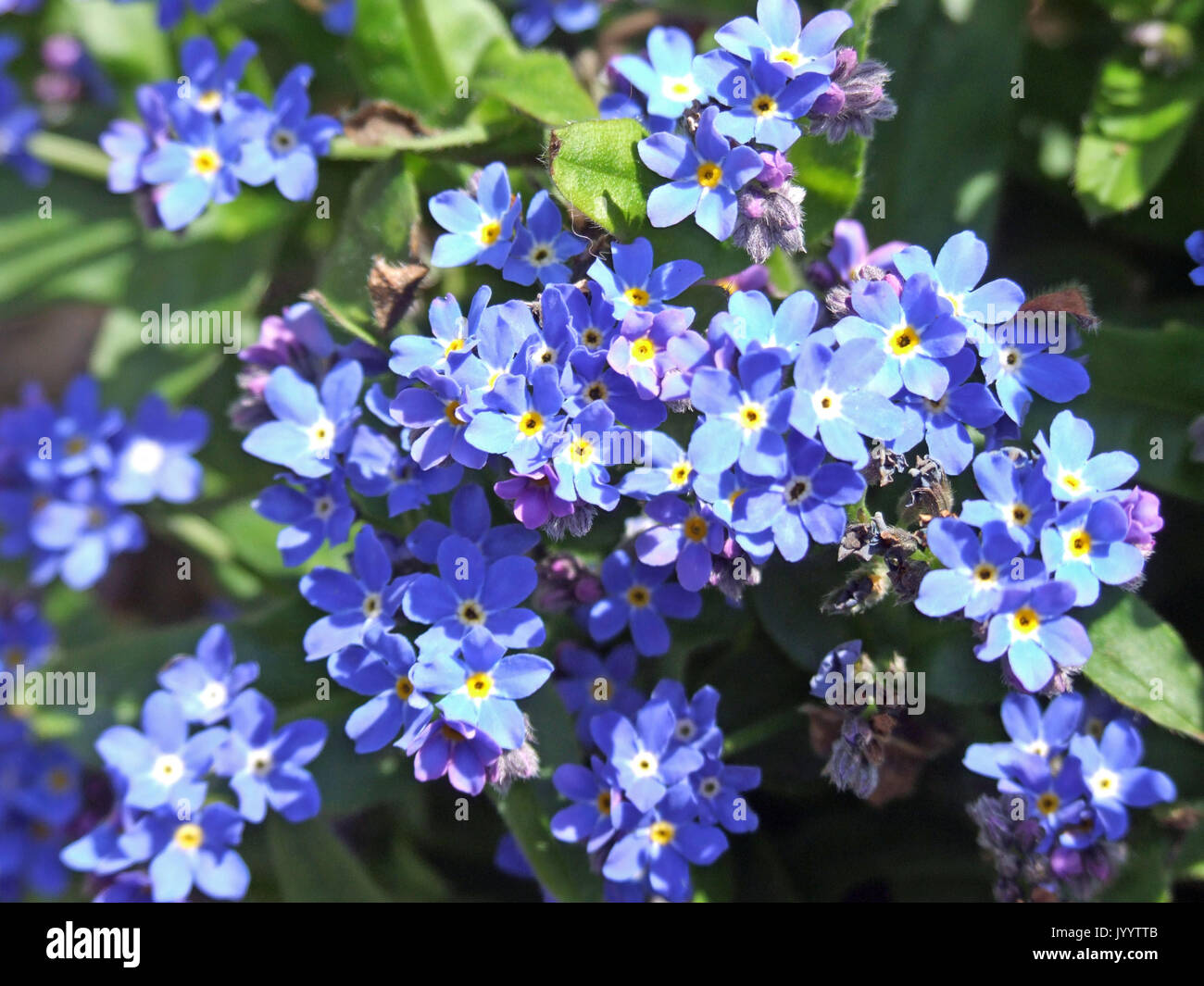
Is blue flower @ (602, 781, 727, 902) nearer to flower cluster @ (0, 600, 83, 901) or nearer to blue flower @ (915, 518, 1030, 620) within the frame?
blue flower @ (915, 518, 1030, 620)

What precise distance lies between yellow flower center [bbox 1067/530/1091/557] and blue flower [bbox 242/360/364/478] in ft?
5.39

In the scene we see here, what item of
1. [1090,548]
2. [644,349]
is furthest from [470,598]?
[1090,548]

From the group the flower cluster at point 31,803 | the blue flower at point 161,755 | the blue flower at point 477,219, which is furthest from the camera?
the flower cluster at point 31,803

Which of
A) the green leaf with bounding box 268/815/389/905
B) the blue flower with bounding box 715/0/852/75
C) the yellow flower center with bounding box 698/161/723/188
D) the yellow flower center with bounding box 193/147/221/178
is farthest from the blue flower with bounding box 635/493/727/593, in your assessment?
the yellow flower center with bounding box 193/147/221/178

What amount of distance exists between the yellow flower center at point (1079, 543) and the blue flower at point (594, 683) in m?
1.08

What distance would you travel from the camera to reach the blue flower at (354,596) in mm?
2557

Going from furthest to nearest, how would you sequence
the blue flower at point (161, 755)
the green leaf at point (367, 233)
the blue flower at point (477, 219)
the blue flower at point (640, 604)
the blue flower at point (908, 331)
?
the green leaf at point (367, 233) < the blue flower at point (161, 755) < the blue flower at point (640, 604) < the blue flower at point (477, 219) < the blue flower at point (908, 331)

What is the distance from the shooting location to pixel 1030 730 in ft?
8.59

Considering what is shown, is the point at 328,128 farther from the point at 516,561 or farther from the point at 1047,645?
the point at 1047,645

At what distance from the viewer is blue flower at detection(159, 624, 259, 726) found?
2865 mm

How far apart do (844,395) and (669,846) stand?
1.14m

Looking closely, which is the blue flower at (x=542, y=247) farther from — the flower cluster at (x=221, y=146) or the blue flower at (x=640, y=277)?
the flower cluster at (x=221, y=146)

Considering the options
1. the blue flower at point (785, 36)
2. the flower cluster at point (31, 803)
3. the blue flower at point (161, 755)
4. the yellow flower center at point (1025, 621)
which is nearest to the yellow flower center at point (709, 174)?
the blue flower at point (785, 36)
